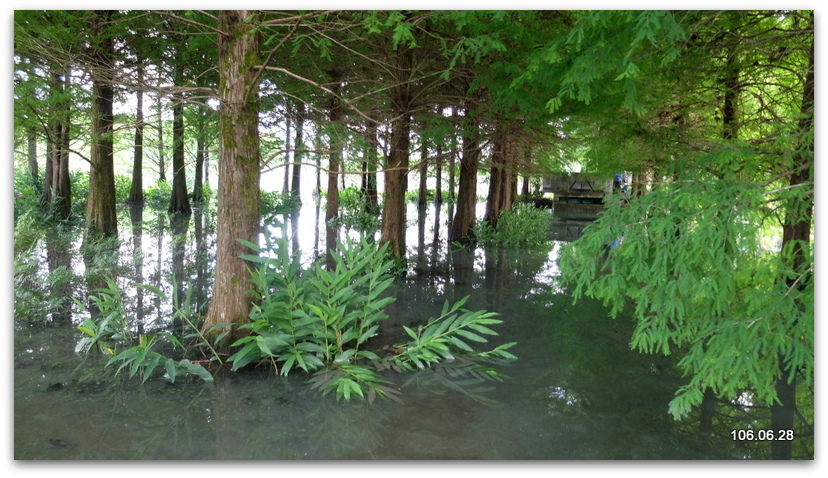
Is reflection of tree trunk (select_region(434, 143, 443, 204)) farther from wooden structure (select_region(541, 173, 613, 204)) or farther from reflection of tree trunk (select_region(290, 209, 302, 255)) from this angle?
wooden structure (select_region(541, 173, 613, 204))

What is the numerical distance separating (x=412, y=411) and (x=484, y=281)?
5840 millimetres

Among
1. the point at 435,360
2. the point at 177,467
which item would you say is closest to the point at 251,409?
the point at 177,467

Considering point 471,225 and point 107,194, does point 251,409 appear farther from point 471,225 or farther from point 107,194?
point 471,225

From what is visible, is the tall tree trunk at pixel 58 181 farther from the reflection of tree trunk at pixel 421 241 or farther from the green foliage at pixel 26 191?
the reflection of tree trunk at pixel 421 241

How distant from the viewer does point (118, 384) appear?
472cm

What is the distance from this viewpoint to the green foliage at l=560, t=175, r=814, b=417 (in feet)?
10.9

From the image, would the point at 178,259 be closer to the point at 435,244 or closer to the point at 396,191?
the point at 396,191

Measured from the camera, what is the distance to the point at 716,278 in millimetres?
3518

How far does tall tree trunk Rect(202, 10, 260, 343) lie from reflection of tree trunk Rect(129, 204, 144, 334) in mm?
1351

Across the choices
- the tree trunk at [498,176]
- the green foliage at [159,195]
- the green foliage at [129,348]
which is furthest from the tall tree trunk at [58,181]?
the tree trunk at [498,176]

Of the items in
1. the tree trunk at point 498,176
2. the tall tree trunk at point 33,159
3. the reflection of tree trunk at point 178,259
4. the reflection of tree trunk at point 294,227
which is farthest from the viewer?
the tall tree trunk at point 33,159

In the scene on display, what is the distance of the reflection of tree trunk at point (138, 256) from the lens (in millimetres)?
6825

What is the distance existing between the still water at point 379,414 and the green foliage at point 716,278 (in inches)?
30.2

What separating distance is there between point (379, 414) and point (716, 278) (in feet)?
8.37
